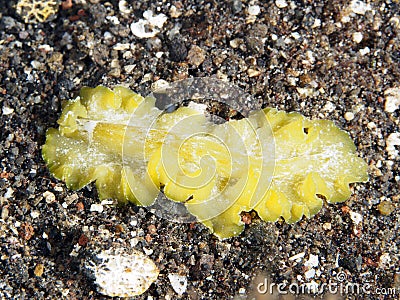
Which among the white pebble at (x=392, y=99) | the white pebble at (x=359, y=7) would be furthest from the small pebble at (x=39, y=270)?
the white pebble at (x=359, y=7)

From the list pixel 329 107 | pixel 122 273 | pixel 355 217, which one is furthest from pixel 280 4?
pixel 122 273

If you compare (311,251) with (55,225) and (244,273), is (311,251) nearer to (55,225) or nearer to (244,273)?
(244,273)

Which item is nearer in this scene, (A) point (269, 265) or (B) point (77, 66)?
(A) point (269, 265)

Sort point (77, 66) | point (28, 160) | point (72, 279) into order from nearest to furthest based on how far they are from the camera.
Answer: point (72, 279) < point (28, 160) < point (77, 66)

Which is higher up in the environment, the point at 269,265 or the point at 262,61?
the point at 262,61

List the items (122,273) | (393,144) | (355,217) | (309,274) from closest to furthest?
(122,273) → (309,274) → (355,217) → (393,144)

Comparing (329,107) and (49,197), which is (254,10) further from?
(49,197)

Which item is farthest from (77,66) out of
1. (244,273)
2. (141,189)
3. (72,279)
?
(244,273)
